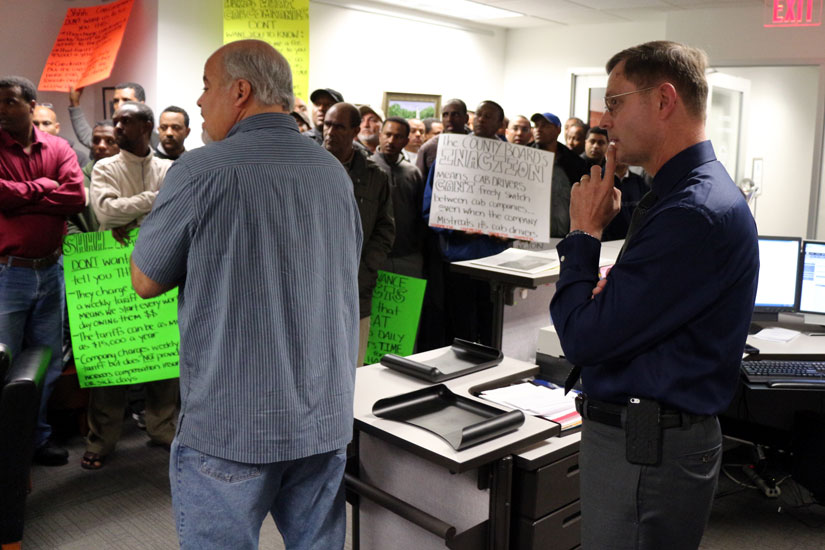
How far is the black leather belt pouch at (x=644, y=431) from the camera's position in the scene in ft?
4.31

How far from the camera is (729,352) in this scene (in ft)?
4.37

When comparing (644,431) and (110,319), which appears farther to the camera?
(110,319)

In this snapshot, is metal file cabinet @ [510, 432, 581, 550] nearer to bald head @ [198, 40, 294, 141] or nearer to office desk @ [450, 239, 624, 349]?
office desk @ [450, 239, 624, 349]

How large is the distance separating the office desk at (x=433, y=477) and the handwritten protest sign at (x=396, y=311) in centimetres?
141

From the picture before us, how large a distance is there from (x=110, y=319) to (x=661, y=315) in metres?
2.54

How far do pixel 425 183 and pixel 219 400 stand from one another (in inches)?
119

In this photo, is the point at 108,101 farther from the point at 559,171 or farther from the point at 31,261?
the point at 559,171

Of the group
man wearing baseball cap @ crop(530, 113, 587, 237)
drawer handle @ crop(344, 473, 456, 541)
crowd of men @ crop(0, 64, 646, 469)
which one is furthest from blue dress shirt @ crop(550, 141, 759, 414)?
man wearing baseball cap @ crop(530, 113, 587, 237)

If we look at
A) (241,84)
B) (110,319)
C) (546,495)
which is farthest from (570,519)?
(110,319)

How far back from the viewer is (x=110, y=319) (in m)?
3.13

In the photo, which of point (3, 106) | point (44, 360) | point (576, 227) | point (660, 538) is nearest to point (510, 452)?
point (660, 538)

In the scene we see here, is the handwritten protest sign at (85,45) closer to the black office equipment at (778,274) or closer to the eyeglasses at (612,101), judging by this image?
the black office equipment at (778,274)

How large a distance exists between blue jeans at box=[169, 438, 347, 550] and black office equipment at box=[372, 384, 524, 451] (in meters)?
0.28

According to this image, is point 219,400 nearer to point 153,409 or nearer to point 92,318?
point 92,318
